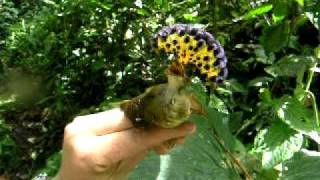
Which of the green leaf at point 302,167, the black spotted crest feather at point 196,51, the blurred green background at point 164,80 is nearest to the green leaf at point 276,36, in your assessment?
the blurred green background at point 164,80

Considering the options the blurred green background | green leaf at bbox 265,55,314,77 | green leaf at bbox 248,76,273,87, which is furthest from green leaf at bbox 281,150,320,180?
green leaf at bbox 248,76,273,87

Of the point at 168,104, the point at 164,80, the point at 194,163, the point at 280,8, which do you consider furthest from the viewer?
the point at 164,80

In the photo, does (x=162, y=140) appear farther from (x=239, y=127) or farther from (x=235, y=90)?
(x=235, y=90)

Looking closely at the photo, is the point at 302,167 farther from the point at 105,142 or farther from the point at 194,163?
the point at 105,142

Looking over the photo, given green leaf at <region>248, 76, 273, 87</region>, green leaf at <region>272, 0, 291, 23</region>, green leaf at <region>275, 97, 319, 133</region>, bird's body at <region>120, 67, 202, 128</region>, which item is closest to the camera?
bird's body at <region>120, 67, 202, 128</region>

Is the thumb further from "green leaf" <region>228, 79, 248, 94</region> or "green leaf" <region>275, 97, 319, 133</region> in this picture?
"green leaf" <region>228, 79, 248, 94</region>

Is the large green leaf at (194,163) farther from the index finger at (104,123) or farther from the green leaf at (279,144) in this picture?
the index finger at (104,123)

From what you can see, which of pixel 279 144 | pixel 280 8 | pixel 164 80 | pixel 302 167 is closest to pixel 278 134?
pixel 279 144
